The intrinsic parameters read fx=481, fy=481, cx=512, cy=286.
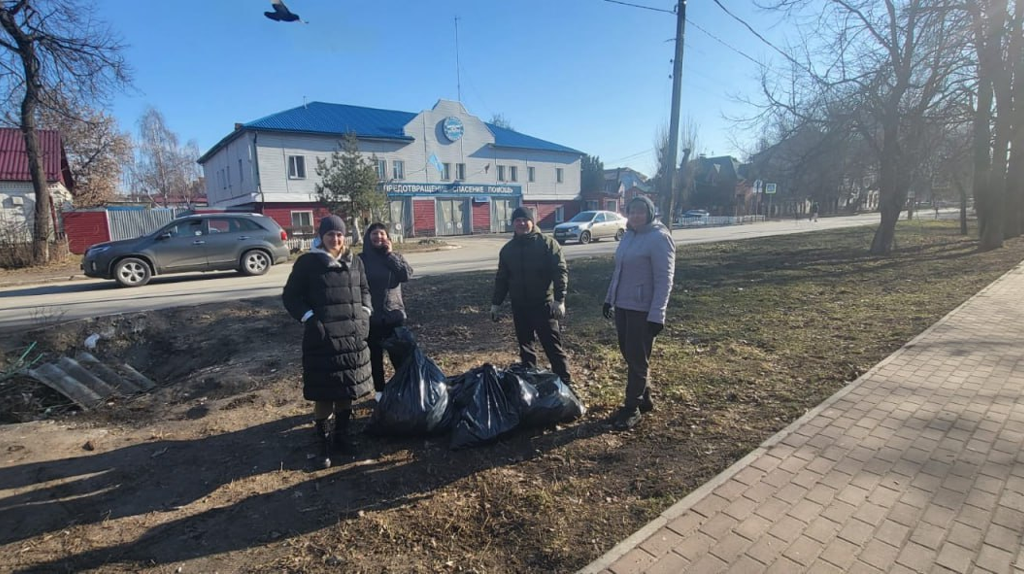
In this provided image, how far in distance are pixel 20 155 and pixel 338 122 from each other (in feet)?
50.5

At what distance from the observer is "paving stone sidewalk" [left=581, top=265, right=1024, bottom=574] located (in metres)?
2.29

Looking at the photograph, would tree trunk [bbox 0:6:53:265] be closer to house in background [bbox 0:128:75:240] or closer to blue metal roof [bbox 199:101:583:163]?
house in background [bbox 0:128:75:240]

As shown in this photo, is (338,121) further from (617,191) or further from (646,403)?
(617,191)

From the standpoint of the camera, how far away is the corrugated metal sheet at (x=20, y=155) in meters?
20.2

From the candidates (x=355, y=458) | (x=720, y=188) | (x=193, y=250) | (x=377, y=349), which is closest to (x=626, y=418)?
(x=355, y=458)

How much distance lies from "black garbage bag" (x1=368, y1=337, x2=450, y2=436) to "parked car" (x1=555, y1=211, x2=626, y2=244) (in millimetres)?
20329

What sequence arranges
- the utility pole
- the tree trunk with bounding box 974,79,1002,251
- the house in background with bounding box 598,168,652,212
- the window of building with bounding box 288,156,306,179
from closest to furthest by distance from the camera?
the utility pole
the tree trunk with bounding box 974,79,1002,251
the window of building with bounding box 288,156,306,179
the house in background with bounding box 598,168,652,212

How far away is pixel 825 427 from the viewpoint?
3.62 metres

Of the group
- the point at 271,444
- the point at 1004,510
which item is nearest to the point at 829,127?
the point at 1004,510

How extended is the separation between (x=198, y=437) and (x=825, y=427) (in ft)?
15.8

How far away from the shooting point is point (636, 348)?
3760 mm

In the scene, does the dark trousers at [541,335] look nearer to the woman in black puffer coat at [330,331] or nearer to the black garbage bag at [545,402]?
the black garbage bag at [545,402]

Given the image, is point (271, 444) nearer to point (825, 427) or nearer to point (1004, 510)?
point (825, 427)

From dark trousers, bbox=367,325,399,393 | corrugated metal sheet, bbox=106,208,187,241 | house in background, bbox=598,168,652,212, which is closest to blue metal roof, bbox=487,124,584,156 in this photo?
house in background, bbox=598,168,652,212
